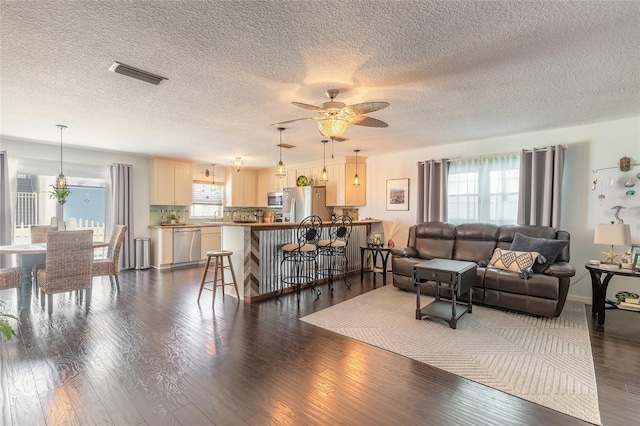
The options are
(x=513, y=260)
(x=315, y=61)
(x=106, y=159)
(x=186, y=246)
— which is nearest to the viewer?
(x=315, y=61)

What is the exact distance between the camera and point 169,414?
6.16 feet

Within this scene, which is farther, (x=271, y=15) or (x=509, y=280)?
(x=509, y=280)

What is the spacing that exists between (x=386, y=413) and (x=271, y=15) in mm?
2629

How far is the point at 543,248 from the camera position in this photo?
3.91m

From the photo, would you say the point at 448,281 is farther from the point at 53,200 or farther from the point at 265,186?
the point at 53,200

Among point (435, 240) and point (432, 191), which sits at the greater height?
point (432, 191)

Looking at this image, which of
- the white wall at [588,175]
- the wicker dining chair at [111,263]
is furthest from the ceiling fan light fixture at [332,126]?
the wicker dining chair at [111,263]

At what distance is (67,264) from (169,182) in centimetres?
353

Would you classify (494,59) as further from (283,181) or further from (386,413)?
(283,181)

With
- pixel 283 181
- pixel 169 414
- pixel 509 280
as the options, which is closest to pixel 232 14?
pixel 169 414

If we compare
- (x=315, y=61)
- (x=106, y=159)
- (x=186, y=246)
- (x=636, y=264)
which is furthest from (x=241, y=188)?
(x=636, y=264)

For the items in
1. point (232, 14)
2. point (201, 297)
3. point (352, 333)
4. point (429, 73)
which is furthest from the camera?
point (201, 297)

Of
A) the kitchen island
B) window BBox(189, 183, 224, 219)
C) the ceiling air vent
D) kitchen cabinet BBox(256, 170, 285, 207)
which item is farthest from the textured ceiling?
kitchen cabinet BBox(256, 170, 285, 207)

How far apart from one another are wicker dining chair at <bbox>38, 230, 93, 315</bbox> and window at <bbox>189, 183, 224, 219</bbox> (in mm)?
3935
